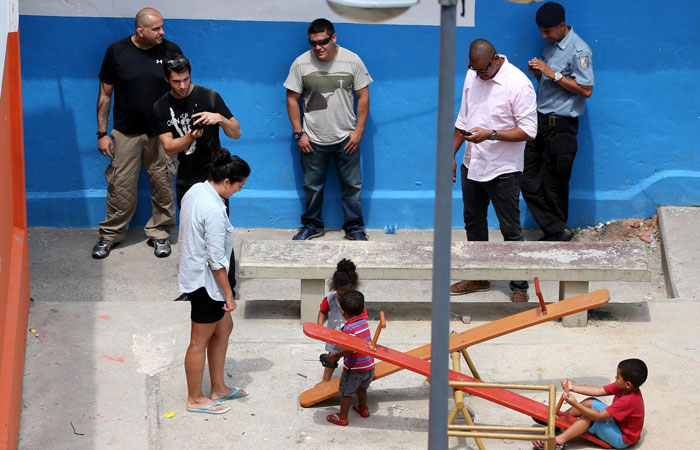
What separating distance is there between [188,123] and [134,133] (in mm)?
1700

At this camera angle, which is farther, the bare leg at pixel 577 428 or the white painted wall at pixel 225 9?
the white painted wall at pixel 225 9

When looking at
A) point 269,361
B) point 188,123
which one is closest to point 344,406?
point 269,361

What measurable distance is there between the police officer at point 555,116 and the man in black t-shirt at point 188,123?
10.0 ft

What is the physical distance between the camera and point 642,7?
854 centimetres

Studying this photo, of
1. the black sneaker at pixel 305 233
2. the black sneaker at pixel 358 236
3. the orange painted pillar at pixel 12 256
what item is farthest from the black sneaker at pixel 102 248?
the black sneaker at pixel 358 236

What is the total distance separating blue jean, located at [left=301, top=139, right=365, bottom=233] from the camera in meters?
8.48

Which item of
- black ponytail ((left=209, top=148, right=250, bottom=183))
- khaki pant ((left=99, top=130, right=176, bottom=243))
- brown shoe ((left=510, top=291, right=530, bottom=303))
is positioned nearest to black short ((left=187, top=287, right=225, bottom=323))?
black ponytail ((left=209, top=148, right=250, bottom=183))

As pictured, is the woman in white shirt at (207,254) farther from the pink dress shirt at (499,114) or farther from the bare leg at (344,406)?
the pink dress shirt at (499,114)

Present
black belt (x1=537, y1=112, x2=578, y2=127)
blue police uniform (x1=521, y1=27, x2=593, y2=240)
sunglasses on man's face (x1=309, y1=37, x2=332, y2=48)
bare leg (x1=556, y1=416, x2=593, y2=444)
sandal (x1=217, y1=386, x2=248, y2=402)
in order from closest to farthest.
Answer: bare leg (x1=556, y1=416, x2=593, y2=444), sandal (x1=217, y1=386, x2=248, y2=402), sunglasses on man's face (x1=309, y1=37, x2=332, y2=48), blue police uniform (x1=521, y1=27, x2=593, y2=240), black belt (x1=537, y1=112, x2=578, y2=127)

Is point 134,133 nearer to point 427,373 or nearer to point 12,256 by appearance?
point 12,256

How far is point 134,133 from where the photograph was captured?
26.6 feet

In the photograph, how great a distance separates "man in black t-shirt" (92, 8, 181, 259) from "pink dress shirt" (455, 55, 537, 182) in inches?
104

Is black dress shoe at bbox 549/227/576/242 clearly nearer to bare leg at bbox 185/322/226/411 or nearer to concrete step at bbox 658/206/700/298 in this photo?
concrete step at bbox 658/206/700/298

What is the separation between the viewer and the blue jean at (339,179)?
848 centimetres
